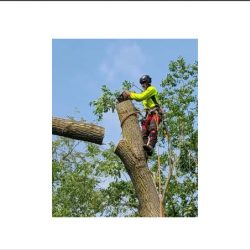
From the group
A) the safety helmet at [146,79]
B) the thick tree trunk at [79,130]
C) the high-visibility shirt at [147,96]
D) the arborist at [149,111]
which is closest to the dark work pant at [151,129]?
the arborist at [149,111]

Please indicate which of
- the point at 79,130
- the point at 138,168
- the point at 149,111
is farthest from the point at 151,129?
the point at 79,130

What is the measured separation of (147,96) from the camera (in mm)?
6375

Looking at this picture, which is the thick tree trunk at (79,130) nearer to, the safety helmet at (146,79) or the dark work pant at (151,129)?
the dark work pant at (151,129)

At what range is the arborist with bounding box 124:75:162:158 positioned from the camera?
Result: 6215mm

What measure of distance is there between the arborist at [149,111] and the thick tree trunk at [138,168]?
0.60 feet

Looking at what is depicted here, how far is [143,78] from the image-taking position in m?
6.48

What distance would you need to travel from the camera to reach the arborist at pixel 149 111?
621 centimetres

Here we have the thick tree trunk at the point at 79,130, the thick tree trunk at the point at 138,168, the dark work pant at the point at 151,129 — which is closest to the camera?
the thick tree trunk at the point at 138,168

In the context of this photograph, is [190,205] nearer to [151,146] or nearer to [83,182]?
[83,182]

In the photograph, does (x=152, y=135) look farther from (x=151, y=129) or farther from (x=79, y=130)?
(x=79, y=130)

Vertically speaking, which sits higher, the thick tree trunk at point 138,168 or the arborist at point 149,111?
the arborist at point 149,111

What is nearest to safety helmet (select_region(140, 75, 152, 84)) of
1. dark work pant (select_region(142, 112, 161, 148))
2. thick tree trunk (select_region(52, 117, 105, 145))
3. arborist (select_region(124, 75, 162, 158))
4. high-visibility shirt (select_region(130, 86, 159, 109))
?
arborist (select_region(124, 75, 162, 158))

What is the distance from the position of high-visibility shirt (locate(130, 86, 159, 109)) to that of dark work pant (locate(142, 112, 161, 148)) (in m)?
0.15
